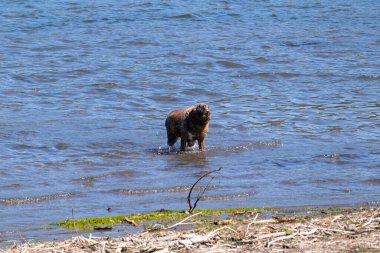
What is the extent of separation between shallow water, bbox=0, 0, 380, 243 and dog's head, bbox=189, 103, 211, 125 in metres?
0.48

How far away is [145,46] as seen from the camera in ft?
79.9

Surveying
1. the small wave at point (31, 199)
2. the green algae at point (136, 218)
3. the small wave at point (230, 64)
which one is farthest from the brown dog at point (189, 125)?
the small wave at point (230, 64)

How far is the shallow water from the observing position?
35.6 ft

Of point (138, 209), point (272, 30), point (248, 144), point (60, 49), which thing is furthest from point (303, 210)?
point (272, 30)

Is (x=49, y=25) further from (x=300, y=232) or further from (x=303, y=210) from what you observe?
(x=300, y=232)

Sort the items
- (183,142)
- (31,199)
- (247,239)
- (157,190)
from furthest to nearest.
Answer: (183,142)
(157,190)
(31,199)
(247,239)

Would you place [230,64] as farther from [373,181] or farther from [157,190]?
[157,190]

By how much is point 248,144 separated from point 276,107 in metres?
3.09

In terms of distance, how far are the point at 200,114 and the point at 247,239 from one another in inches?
280

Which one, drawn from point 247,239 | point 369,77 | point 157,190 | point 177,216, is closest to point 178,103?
point 369,77

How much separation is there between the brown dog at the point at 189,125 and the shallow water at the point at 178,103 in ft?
0.83

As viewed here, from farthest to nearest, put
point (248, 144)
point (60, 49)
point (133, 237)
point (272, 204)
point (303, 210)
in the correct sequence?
point (60, 49) < point (248, 144) < point (272, 204) < point (303, 210) < point (133, 237)

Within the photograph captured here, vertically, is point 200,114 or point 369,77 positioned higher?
point 200,114

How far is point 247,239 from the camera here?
7.04 metres
